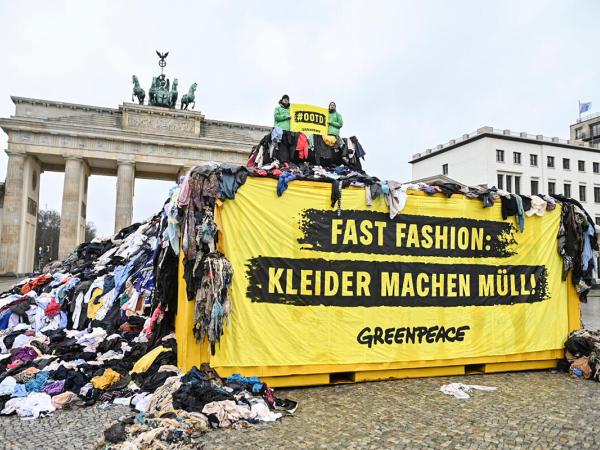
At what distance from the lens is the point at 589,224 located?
7.48m

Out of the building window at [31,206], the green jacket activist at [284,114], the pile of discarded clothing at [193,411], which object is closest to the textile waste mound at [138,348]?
the pile of discarded clothing at [193,411]

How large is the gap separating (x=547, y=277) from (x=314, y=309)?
12.9 feet

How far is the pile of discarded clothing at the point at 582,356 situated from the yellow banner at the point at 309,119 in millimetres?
5647

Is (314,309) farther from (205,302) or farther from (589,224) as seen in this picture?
(589,224)

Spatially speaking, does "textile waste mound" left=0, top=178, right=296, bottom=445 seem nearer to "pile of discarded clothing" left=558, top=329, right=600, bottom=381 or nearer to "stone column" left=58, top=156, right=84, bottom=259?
"pile of discarded clothing" left=558, top=329, right=600, bottom=381

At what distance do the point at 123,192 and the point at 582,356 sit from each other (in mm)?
36570

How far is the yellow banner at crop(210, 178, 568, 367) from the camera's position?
577cm

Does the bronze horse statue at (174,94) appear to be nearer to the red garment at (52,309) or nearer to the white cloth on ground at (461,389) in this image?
Result: the red garment at (52,309)

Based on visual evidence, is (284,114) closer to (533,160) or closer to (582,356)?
(582,356)

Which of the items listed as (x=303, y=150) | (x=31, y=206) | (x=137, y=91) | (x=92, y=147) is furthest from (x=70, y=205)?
(x=303, y=150)

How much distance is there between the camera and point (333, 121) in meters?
9.30

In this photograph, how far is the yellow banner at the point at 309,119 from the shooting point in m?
8.91

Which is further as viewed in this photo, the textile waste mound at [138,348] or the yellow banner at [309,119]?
the yellow banner at [309,119]

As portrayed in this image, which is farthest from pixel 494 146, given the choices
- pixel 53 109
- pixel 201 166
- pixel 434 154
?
pixel 201 166
